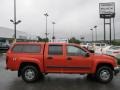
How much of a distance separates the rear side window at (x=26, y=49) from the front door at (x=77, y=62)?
4.71 feet

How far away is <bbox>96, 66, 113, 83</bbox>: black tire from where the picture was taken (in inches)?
508

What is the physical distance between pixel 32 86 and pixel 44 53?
70.1 inches

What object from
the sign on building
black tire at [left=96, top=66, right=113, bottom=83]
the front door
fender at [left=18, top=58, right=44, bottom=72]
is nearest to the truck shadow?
black tire at [left=96, top=66, right=113, bottom=83]

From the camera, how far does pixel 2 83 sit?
490 inches

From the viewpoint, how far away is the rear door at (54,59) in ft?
42.1

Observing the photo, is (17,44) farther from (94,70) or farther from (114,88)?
(114,88)

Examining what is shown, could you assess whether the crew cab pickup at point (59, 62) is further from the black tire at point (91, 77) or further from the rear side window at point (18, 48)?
the black tire at point (91, 77)

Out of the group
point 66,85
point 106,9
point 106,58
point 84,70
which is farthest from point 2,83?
point 106,9

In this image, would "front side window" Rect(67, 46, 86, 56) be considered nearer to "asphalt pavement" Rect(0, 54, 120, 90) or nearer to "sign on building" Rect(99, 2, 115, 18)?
"asphalt pavement" Rect(0, 54, 120, 90)

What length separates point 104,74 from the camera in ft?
42.6

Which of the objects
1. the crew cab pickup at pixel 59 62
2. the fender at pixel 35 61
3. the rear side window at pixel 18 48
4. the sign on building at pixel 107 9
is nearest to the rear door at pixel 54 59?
the crew cab pickup at pixel 59 62

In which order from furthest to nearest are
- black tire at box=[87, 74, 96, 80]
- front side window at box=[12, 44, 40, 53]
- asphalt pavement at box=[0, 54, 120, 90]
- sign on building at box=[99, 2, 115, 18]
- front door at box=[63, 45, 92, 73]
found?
sign on building at box=[99, 2, 115, 18]
black tire at box=[87, 74, 96, 80]
front side window at box=[12, 44, 40, 53]
front door at box=[63, 45, 92, 73]
asphalt pavement at box=[0, 54, 120, 90]

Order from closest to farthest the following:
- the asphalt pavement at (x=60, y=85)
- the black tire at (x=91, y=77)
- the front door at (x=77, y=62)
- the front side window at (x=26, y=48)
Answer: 1. the asphalt pavement at (x=60, y=85)
2. the front door at (x=77, y=62)
3. the front side window at (x=26, y=48)
4. the black tire at (x=91, y=77)

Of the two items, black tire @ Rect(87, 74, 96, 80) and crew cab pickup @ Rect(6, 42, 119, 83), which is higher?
crew cab pickup @ Rect(6, 42, 119, 83)
